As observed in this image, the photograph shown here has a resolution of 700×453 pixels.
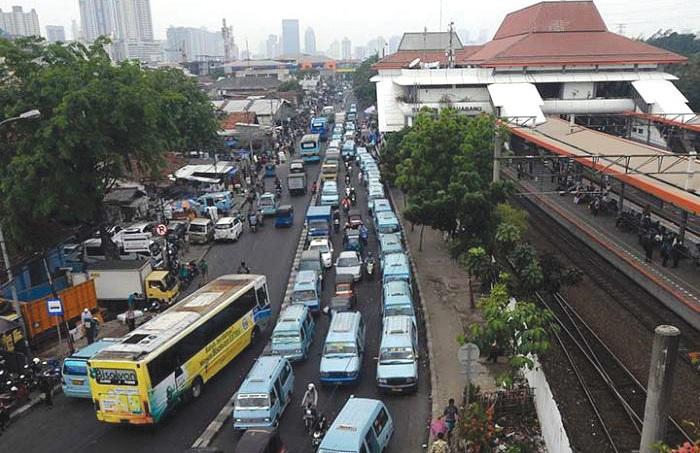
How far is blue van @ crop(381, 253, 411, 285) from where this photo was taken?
2136cm

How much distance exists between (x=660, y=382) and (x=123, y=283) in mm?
19057

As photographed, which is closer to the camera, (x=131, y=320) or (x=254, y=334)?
(x=254, y=334)

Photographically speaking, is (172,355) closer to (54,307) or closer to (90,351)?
(90,351)

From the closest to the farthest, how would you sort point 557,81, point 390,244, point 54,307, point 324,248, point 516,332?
point 516,332
point 54,307
point 390,244
point 324,248
point 557,81

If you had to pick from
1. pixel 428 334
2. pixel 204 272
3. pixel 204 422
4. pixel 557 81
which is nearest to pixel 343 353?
pixel 428 334

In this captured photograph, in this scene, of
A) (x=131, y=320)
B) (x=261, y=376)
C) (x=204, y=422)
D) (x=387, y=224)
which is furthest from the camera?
(x=387, y=224)

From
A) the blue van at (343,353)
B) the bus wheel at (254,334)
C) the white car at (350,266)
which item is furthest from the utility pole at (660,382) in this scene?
the white car at (350,266)

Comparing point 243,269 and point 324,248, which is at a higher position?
point 324,248

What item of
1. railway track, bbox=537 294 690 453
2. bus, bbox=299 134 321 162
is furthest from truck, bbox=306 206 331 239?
bus, bbox=299 134 321 162

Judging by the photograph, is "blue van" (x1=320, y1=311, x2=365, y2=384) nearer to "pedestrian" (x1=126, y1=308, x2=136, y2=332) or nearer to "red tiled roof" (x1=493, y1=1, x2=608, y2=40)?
"pedestrian" (x1=126, y1=308, x2=136, y2=332)

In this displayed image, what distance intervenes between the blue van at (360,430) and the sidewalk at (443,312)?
84.8 inches

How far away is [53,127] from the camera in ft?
68.8

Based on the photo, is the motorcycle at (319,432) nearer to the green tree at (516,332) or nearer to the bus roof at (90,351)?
the green tree at (516,332)

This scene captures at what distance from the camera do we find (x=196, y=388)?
1545 centimetres
